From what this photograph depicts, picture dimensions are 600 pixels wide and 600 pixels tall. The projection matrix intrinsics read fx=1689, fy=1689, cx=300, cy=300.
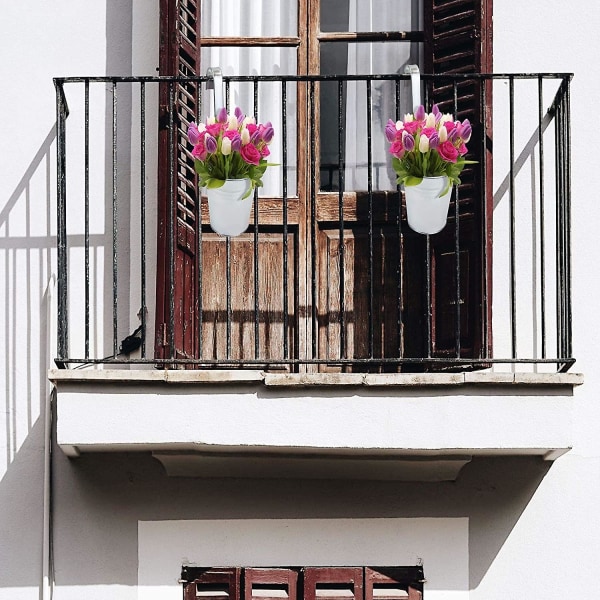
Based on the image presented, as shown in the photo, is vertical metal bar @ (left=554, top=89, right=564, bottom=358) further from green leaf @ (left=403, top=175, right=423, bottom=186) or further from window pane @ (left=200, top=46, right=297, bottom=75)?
window pane @ (left=200, top=46, right=297, bottom=75)

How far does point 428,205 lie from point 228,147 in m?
0.92

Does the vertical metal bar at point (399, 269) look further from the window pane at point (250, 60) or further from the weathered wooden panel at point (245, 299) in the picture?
the window pane at point (250, 60)

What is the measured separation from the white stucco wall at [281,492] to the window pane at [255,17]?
1.57 feet

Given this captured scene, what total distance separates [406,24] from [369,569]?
8.83 ft

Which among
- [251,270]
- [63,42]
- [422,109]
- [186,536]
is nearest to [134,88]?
[63,42]

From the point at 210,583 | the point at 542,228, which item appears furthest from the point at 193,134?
the point at 210,583

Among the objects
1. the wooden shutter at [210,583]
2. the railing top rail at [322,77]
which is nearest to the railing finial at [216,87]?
the railing top rail at [322,77]

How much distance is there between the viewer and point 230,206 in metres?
7.45

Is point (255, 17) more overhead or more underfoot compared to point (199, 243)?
more overhead

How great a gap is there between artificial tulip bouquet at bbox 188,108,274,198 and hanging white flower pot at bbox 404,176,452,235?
26.6 inches

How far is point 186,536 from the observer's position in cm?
784

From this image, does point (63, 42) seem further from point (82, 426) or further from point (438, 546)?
point (438, 546)

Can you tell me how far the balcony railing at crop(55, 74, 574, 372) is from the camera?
308 inches

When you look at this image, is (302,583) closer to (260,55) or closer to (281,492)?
(281,492)
